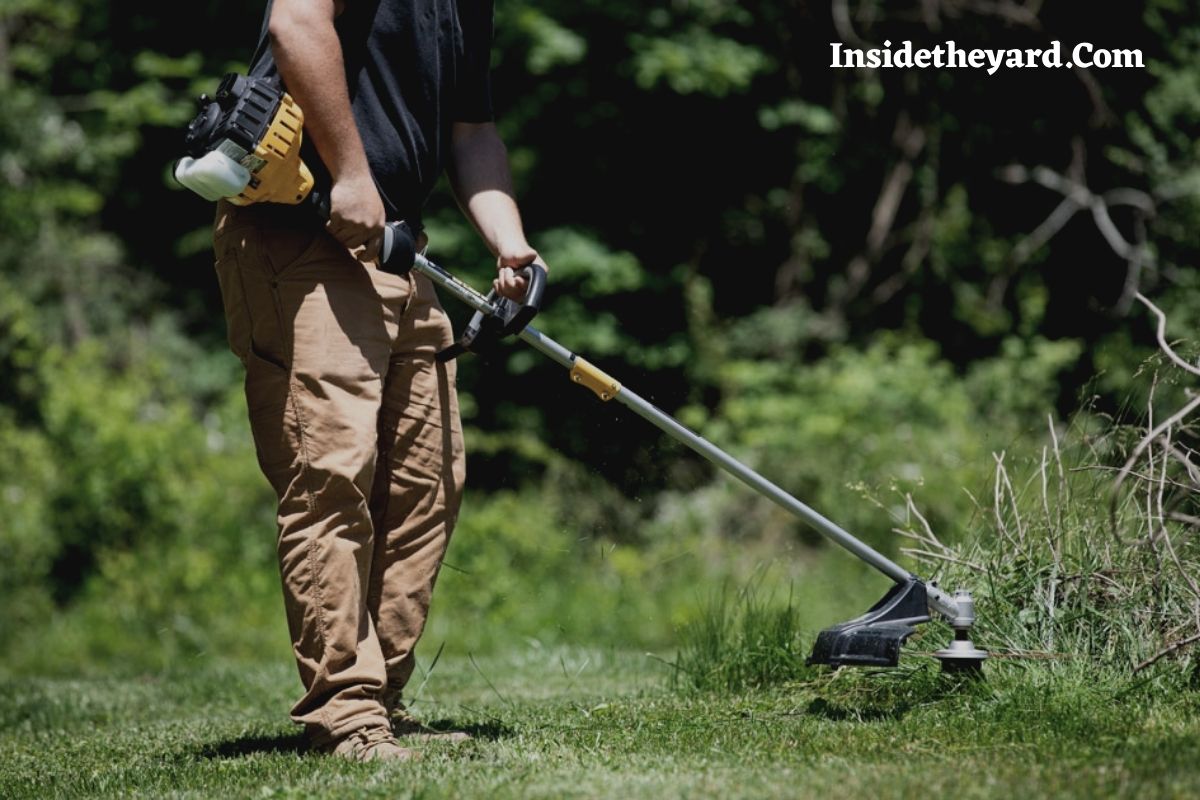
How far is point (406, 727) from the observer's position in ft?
11.9

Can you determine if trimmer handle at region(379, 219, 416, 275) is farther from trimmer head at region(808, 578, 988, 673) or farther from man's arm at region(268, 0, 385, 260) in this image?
trimmer head at region(808, 578, 988, 673)

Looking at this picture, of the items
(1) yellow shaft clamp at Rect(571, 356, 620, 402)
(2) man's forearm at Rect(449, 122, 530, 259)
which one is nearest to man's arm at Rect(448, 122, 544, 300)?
(2) man's forearm at Rect(449, 122, 530, 259)

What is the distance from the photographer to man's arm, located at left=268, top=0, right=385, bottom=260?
10.1ft

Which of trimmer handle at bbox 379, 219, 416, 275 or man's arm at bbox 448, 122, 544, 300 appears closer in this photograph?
trimmer handle at bbox 379, 219, 416, 275

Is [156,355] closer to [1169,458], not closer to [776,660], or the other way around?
[776,660]

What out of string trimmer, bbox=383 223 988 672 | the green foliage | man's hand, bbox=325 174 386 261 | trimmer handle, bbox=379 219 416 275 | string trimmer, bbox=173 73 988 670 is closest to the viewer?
string trimmer, bbox=173 73 988 670

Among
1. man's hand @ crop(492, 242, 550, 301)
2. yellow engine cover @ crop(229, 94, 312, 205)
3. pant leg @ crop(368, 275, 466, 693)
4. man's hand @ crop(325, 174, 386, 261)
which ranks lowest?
pant leg @ crop(368, 275, 466, 693)

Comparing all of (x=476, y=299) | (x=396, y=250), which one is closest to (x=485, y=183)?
(x=476, y=299)

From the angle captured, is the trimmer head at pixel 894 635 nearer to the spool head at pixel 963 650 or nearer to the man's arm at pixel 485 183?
the spool head at pixel 963 650

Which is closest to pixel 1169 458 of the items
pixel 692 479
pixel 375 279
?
pixel 375 279

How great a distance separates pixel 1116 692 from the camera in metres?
3.39

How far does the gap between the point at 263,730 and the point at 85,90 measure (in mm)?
10261

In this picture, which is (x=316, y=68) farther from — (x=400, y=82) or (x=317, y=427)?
(x=317, y=427)

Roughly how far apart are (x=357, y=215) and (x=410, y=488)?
726mm
